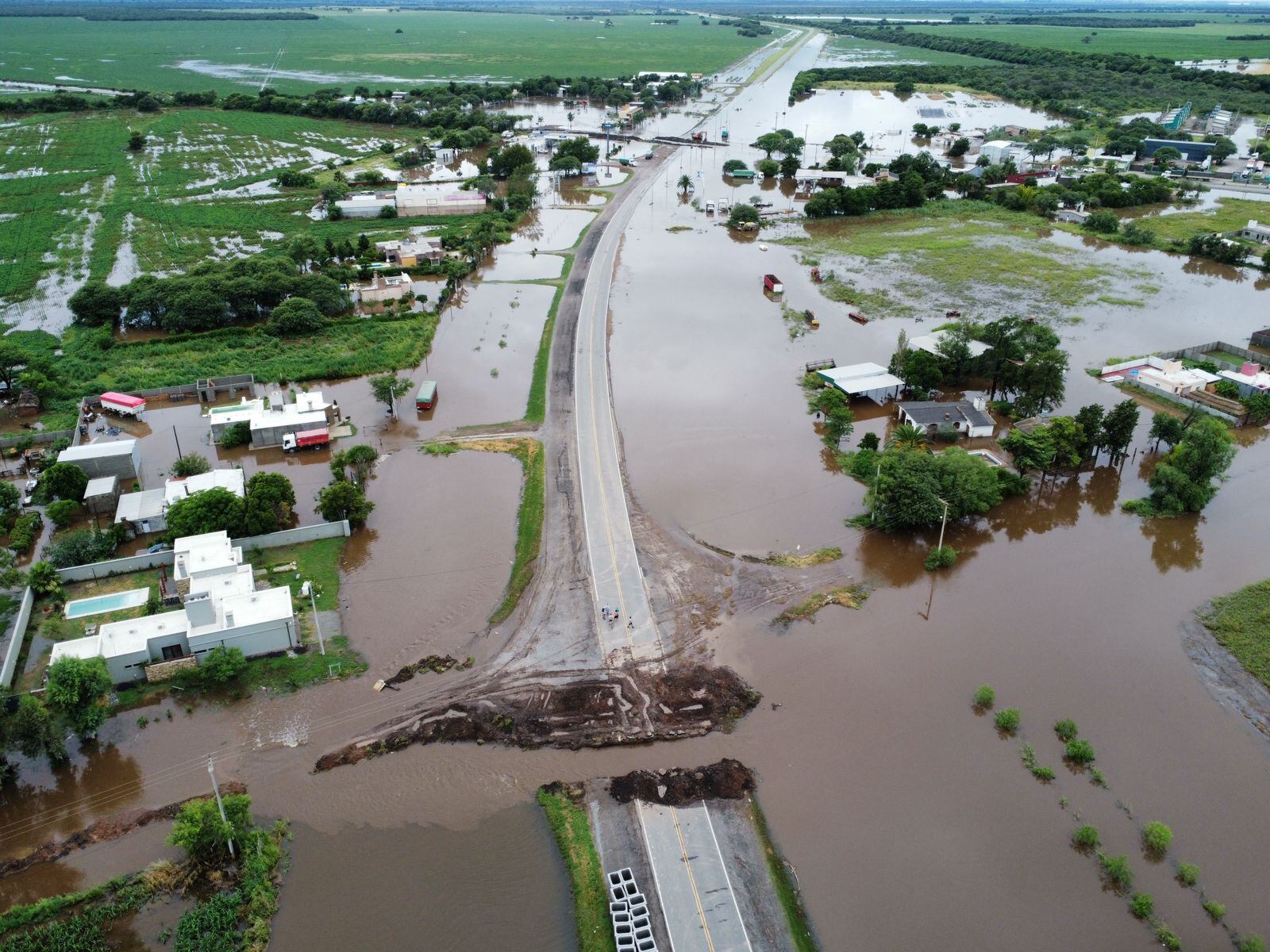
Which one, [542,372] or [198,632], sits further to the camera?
[542,372]

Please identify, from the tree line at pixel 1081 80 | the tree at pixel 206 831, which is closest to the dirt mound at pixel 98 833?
the tree at pixel 206 831

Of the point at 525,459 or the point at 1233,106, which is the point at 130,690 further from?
the point at 1233,106

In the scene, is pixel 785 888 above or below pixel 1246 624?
below

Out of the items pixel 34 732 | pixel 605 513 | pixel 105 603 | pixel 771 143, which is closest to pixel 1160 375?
pixel 605 513

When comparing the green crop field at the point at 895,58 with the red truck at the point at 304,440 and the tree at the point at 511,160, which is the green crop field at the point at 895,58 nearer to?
the tree at the point at 511,160

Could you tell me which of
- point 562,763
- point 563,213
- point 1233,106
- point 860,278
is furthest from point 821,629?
point 1233,106

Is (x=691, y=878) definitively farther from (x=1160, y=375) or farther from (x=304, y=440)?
(x=1160, y=375)
